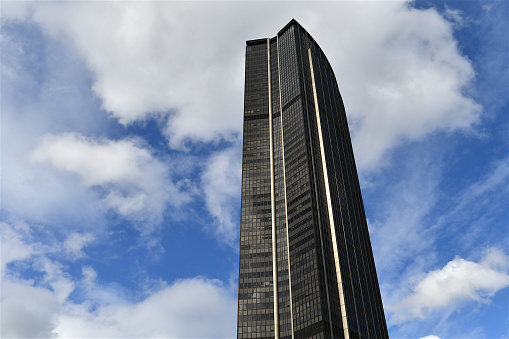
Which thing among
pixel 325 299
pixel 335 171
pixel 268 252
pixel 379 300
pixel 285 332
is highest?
pixel 335 171

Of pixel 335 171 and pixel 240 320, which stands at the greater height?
pixel 335 171

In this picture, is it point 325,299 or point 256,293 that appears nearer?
point 325,299

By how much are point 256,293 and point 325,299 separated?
29284mm

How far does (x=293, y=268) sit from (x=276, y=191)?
3960 centimetres

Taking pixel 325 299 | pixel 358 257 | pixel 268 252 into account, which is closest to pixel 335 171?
pixel 358 257

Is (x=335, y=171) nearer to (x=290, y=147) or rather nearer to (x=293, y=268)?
(x=290, y=147)

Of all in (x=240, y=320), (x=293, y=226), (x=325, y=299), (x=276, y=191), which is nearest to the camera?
(x=325, y=299)

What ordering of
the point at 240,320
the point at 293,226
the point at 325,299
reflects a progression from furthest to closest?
the point at 293,226 → the point at 240,320 → the point at 325,299

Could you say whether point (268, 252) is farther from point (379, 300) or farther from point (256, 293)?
point (379, 300)

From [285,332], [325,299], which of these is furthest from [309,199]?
[285,332]

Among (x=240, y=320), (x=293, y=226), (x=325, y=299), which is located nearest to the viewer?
(x=325, y=299)

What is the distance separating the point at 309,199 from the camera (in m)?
168

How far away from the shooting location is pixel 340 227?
173125 mm

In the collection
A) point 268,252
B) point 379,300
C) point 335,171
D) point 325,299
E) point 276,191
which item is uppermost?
point 335,171
